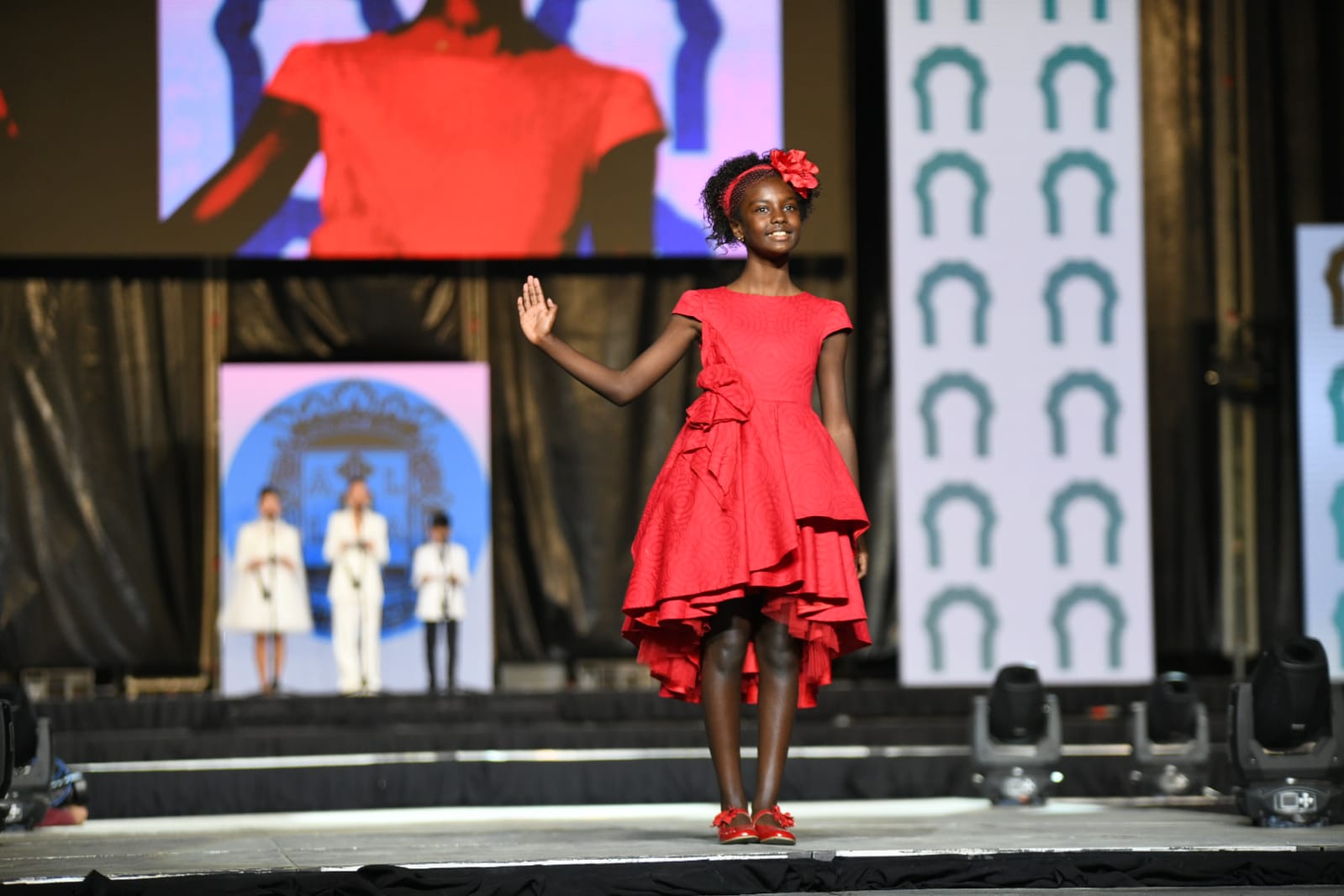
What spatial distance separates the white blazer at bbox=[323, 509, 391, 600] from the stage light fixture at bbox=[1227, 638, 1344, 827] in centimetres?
493

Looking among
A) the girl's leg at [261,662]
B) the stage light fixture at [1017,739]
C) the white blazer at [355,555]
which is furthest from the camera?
the white blazer at [355,555]

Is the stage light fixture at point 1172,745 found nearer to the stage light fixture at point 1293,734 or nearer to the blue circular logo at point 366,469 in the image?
the stage light fixture at point 1293,734

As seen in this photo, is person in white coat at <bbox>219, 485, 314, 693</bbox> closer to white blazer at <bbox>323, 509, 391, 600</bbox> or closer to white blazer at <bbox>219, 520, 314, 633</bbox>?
white blazer at <bbox>219, 520, 314, 633</bbox>

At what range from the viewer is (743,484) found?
2996mm

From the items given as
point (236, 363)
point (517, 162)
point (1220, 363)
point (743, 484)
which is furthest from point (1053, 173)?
point (743, 484)

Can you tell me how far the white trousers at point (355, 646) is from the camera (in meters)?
7.69

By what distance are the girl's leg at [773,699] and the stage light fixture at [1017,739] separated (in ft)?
4.53

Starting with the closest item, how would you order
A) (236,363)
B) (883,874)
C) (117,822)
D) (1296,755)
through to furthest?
(883,874) < (1296,755) < (117,822) < (236,363)

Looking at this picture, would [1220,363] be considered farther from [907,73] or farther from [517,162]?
[517,162]

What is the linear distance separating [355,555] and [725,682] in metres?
4.98

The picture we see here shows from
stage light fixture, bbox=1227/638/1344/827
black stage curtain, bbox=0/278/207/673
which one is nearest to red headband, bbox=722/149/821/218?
stage light fixture, bbox=1227/638/1344/827

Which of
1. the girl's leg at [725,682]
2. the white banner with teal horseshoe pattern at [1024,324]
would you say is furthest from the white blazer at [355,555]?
the girl's leg at [725,682]

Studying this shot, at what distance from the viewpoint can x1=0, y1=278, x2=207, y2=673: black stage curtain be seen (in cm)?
803

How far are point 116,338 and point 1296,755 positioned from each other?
6.25 metres
